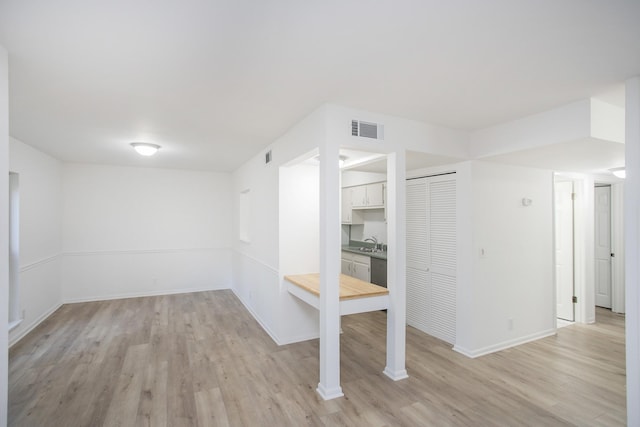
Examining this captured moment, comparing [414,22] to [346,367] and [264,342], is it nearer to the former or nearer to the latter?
[346,367]

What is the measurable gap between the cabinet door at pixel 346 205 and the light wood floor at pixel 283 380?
218 cm

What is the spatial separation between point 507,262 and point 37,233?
6.45 m

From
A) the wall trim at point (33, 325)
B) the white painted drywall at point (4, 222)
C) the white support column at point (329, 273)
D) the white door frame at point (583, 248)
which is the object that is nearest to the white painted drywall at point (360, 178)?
the white door frame at point (583, 248)

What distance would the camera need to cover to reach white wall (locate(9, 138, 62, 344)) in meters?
4.10

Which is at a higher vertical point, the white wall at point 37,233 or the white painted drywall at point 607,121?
the white painted drywall at point 607,121

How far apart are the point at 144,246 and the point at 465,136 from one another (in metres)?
5.99

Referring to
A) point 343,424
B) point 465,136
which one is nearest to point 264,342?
point 343,424

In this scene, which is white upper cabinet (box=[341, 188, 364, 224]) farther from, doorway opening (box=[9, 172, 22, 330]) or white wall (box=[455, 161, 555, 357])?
doorway opening (box=[9, 172, 22, 330])

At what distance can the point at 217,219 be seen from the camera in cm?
686

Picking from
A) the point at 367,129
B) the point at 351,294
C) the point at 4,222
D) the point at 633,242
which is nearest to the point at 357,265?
the point at 351,294

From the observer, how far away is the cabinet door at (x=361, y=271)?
17.0 feet

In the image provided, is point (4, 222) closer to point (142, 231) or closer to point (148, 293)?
point (142, 231)

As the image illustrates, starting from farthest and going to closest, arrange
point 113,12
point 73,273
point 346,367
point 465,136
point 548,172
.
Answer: point 73,273 → point 548,172 → point 465,136 → point 346,367 → point 113,12

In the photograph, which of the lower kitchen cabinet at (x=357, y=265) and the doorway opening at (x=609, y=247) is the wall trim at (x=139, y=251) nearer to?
Result: the lower kitchen cabinet at (x=357, y=265)
